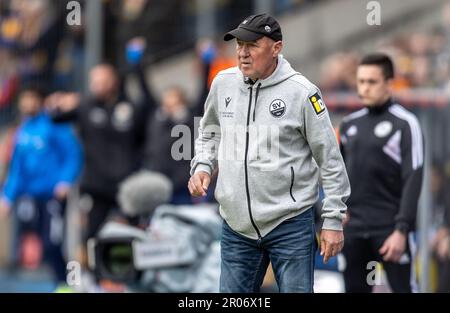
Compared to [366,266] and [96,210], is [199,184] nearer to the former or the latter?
[366,266]

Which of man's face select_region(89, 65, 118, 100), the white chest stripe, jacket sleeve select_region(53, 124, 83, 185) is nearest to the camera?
the white chest stripe

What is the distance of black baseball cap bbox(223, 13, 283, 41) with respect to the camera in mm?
6754

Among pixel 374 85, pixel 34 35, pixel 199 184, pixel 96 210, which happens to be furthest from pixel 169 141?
pixel 199 184

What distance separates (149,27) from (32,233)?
2.90m

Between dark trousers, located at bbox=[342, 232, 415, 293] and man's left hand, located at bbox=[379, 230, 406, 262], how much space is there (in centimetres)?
16

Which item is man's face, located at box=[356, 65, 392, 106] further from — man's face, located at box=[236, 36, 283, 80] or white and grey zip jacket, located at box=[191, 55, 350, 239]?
man's face, located at box=[236, 36, 283, 80]

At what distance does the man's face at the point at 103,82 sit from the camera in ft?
43.0

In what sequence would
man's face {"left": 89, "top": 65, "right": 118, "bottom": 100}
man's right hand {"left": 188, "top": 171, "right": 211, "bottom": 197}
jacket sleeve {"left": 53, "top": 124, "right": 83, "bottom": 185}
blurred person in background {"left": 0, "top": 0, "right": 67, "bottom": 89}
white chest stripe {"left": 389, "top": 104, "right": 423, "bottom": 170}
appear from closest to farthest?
man's right hand {"left": 188, "top": 171, "right": 211, "bottom": 197}
white chest stripe {"left": 389, "top": 104, "right": 423, "bottom": 170}
man's face {"left": 89, "top": 65, "right": 118, "bottom": 100}
jacket sleeve {"left": 53, "top": 124, "right": 83, "bottom": 185}
blurred person in background {"left": 0, "top": 0, "right": 67, "bottom": 89}

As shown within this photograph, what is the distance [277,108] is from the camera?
6801mm

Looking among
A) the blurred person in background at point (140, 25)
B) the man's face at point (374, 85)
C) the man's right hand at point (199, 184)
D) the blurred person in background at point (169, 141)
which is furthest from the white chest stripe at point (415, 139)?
the blurred person in background at point (140, 25)

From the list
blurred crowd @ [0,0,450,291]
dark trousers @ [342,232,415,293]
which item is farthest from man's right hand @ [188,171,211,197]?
blurred crowd @ [0,0,450,291]

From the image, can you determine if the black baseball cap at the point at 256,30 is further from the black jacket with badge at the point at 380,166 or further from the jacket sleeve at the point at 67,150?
the jacket sleeve at the point at 67,150

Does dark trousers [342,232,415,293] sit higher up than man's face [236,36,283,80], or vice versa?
man's face [236,36,283,80]

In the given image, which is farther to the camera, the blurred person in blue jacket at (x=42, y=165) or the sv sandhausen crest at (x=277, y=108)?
the blurred person in blue jacket at (x=42, y=165)
